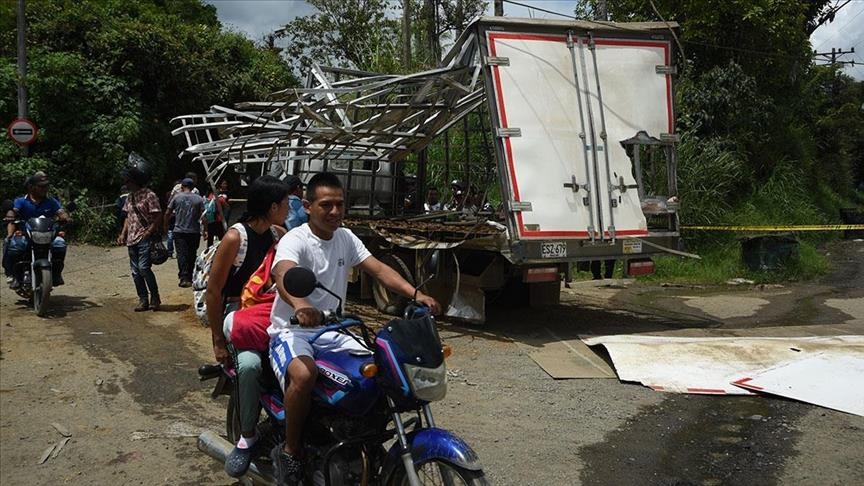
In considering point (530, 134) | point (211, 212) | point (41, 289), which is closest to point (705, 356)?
point (530, 134)

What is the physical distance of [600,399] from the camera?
5918 millimetres

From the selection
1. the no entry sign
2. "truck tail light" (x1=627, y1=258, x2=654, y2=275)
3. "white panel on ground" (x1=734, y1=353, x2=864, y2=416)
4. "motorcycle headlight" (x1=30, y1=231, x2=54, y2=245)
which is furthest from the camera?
the no entry sign

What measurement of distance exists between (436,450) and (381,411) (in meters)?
0.42

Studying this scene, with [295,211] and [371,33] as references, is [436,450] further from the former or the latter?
[371,33]

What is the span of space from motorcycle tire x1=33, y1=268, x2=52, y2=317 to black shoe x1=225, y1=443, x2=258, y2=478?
584 cm

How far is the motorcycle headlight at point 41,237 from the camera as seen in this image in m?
8.71

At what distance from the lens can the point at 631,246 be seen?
816 centimetres

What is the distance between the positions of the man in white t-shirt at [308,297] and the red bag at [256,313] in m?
0.12

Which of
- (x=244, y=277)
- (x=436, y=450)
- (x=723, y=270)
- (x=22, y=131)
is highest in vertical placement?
(x=22, y=131)

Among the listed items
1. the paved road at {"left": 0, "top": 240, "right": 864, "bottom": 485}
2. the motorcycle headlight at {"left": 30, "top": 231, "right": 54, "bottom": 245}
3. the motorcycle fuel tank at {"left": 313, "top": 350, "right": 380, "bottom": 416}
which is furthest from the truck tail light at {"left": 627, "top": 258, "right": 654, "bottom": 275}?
the motorcycle headlight at {"left": 30, "top": 231, "right": 54, "bottom": 245}

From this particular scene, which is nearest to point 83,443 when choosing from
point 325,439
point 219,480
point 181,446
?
point 181,446

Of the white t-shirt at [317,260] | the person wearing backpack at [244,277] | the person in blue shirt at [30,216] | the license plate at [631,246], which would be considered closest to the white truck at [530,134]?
the license plate at [631,246]

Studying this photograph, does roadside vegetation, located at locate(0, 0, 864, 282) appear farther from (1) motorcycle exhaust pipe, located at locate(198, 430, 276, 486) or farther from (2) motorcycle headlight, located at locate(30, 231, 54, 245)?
(1) motorcycle exhaust pipe, located at locate(198, 430, 276, 486)

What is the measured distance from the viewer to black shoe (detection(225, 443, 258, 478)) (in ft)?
12.2
